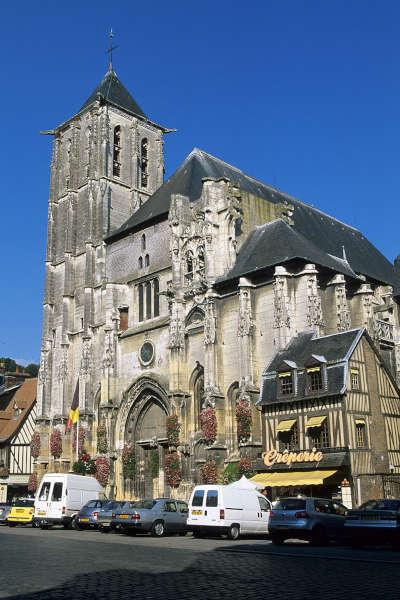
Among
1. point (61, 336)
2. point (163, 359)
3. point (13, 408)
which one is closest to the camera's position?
point (163, 359)

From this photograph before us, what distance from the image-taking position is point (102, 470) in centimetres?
3441

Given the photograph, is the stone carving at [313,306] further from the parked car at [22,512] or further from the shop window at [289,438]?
the parked car at [22,512]

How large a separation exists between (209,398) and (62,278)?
1752 centimetres

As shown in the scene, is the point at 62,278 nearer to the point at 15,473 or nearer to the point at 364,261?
the point at 15,473

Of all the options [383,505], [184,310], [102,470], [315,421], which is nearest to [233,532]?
[383,505]

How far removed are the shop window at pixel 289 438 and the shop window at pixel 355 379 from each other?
2.67 metres

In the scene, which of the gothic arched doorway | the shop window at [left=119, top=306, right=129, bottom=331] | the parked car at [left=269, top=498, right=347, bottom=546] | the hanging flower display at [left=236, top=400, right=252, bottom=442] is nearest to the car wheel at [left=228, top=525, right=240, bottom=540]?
the parked car at [left=269, top=498, right=347, bottom=546]

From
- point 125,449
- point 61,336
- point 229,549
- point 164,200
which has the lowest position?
point 229,549

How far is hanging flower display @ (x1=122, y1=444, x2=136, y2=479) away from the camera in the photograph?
3434 cm

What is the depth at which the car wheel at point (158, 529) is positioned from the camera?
19.9 metres

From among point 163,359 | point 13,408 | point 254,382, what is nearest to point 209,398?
point 254,382

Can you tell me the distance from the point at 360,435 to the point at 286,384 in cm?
355

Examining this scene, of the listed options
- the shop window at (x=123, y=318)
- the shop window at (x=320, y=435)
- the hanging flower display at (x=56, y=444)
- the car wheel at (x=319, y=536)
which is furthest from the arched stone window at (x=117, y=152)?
the car wheel at (x=319, y=536)

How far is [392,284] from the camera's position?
3822cm
